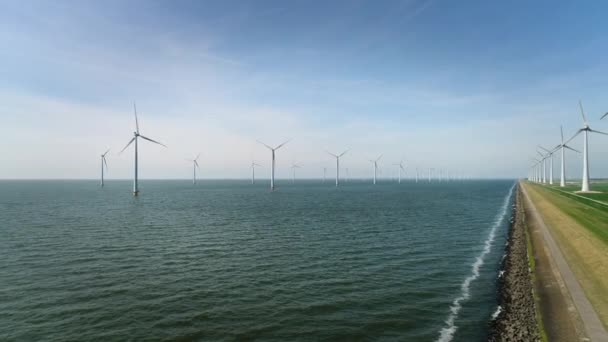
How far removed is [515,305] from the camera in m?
24.6

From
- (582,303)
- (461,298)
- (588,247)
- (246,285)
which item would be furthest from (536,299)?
(246,285)

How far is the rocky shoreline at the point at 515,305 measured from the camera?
2019 cm

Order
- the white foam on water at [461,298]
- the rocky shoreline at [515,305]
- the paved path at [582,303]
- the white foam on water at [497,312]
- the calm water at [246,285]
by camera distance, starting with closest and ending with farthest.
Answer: the paved path at [582,303], the rocky shoreline at [515,305], the white foam on water at [461,298], the calm water at [246,285], the white foam on water at [497,312]

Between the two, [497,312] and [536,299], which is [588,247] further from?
[497,312]

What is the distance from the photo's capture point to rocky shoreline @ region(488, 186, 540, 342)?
2019cm

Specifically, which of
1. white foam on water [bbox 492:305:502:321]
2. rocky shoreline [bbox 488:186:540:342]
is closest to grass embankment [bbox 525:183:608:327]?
rocky shoreline [bbox 488:186:540:342]

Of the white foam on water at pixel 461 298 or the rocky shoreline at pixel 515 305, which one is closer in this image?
the rocky shoreline at pixel 515 305

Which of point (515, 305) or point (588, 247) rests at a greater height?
point (588, 247)

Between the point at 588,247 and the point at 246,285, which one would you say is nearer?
the point at 246,285

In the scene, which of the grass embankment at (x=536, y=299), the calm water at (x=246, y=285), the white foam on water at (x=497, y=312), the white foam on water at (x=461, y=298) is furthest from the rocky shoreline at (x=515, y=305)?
the white foam on water at (x=461, y=298)

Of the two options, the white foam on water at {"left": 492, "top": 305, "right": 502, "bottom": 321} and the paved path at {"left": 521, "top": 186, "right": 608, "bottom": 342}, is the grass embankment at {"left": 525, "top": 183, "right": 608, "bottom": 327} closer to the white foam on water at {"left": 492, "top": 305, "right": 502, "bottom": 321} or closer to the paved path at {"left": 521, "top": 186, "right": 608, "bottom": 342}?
the paved path at {"left": 521, "top": 186, "right": 608, "bottom": 342}

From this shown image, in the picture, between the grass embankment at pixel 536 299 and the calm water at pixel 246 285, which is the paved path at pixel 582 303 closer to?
the grass embankment at pixel 536 299

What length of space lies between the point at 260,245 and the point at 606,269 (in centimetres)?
3454

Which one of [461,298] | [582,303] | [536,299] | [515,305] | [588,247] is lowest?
[461,298]
